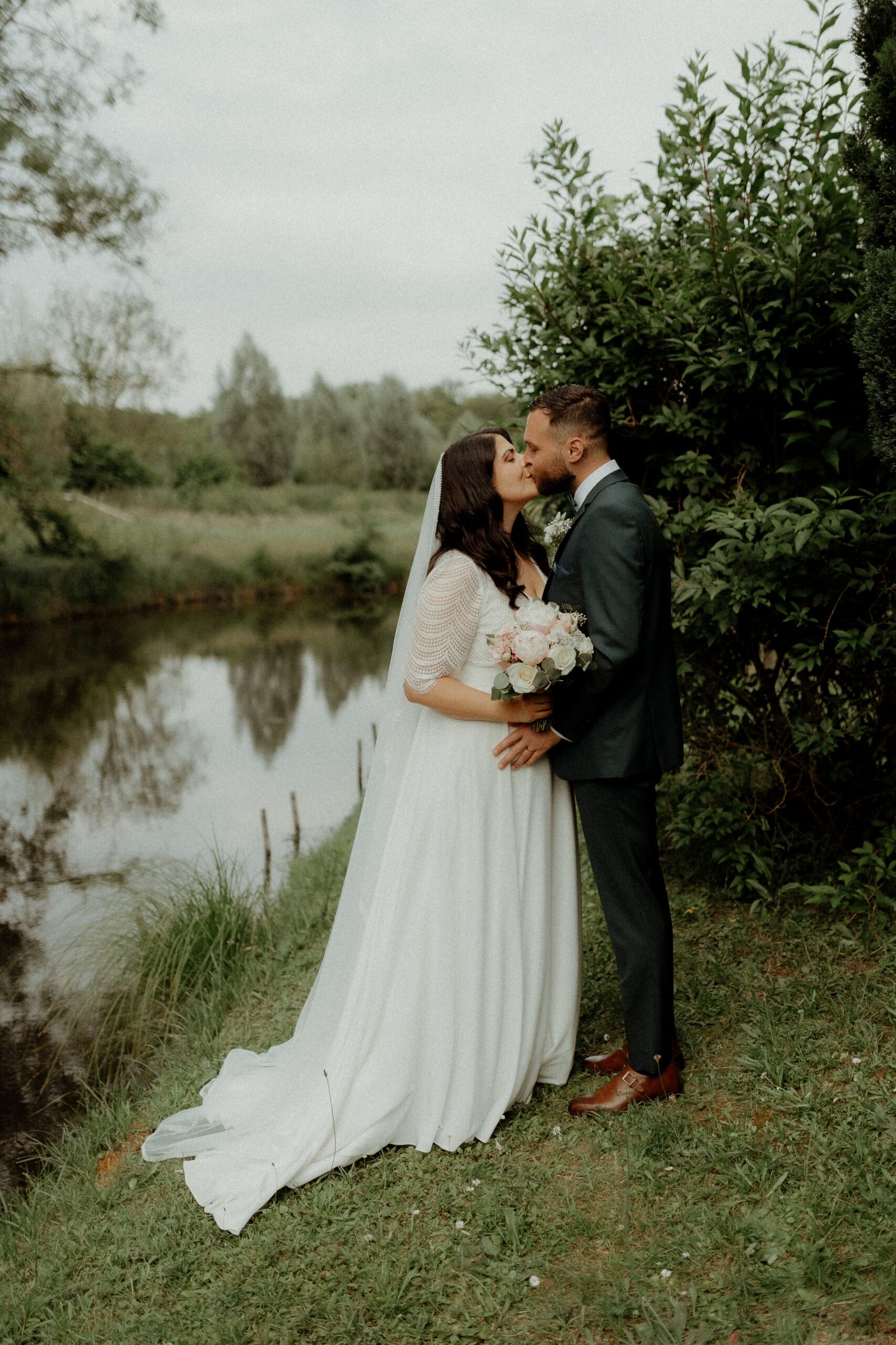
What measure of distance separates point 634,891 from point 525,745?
607 mm

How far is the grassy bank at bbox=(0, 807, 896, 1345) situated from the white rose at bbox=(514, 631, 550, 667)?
1613mm

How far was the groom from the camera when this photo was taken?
3168 mm

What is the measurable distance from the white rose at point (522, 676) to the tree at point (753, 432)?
1.30m

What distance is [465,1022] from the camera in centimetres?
342

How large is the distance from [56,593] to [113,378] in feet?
→ 18.6

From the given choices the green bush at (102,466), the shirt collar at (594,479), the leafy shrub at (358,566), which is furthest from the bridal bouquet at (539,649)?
the green bush at (102,466)

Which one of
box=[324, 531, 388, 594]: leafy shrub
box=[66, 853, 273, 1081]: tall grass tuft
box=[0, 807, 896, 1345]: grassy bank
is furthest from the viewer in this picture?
box=[324, 531, 388, 594]: leafy shrub

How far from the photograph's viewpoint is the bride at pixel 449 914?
3.39 meters

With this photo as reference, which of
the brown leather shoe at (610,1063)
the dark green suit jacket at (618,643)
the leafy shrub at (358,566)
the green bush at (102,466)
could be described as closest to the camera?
the dark green suit jacket at (618,643)

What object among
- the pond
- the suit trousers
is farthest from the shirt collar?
the pond

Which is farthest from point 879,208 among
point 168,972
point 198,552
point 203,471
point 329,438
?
point 329,438

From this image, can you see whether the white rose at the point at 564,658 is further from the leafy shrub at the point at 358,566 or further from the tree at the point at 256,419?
the tree at the point at 256,419

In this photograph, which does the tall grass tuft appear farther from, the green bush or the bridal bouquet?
the green bush

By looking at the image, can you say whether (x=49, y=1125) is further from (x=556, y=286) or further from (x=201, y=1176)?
(x=556, y=286)
